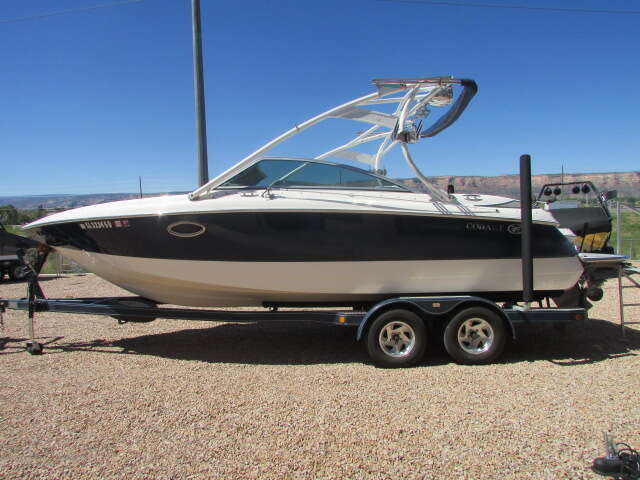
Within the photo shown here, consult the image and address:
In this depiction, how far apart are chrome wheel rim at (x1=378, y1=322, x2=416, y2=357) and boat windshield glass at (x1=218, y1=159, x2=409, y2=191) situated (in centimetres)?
→ 156

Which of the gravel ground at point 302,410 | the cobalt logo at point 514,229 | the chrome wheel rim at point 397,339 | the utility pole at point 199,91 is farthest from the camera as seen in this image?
the utility pole at point 199,91

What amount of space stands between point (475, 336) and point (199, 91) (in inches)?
238

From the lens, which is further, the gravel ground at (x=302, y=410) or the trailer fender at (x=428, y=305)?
the trailer fender at (x=428, y=305)

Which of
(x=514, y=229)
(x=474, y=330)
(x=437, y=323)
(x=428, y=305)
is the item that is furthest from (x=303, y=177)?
(x=474, y=330)

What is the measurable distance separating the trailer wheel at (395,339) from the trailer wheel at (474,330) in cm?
30

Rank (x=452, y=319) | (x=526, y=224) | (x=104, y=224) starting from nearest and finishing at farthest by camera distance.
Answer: (x=526, y=224) → (x=452, y=319) → (x=104, y=224)

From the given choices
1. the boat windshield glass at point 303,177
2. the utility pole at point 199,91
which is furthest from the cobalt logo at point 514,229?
the utility pole at point 199,91

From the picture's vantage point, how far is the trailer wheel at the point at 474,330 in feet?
15.4

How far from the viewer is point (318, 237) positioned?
4.73 metres

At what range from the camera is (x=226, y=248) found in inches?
186

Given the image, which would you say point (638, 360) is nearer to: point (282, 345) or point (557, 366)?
point (557, 366)

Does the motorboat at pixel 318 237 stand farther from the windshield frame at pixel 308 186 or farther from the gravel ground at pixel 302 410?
the gravel ground at pixel 302 410

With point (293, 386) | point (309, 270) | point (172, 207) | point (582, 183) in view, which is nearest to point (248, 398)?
point (293, 386)

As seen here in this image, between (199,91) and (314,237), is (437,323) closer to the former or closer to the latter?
(314,237)
